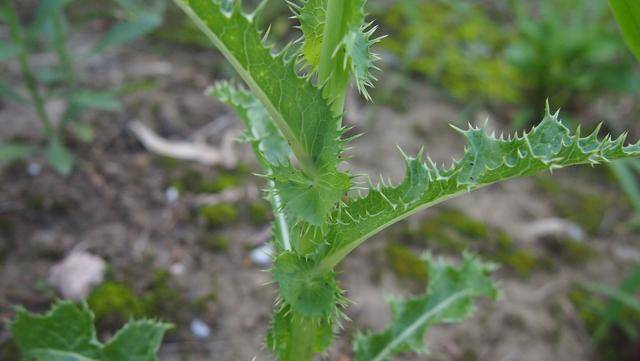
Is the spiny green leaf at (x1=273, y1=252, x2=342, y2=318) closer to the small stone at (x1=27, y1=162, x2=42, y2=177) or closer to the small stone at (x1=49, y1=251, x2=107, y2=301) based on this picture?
the small stone at (x1=49, y1=251, x2=107, y2=301)

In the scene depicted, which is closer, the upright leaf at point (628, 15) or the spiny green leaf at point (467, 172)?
the spiny green leaf at point (467, 172)

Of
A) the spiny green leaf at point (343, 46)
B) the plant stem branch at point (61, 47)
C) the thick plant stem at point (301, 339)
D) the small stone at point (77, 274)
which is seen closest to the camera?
the spiny green leaf at point (343, 46)

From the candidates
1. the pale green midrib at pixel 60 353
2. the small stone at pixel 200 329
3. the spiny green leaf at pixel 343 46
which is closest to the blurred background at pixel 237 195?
the small stone at pixel 200 329

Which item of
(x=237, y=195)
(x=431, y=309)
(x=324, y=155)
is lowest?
(x=431, y=309)

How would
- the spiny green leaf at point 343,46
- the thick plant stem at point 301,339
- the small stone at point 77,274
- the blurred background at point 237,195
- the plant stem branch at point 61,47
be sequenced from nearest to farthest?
the spiny green leaf at point 343,46 < the thick plant stem at point 301,339 < the small stone at point 77,274 < the blurred background at point 237,195 < the plant stem branch at point 61,47

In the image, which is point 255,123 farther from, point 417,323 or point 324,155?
point 417,323

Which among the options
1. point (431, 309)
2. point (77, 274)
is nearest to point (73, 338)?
point (77, 274)

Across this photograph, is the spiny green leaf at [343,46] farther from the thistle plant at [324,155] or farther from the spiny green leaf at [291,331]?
the spiny green leaf at [291,331]
